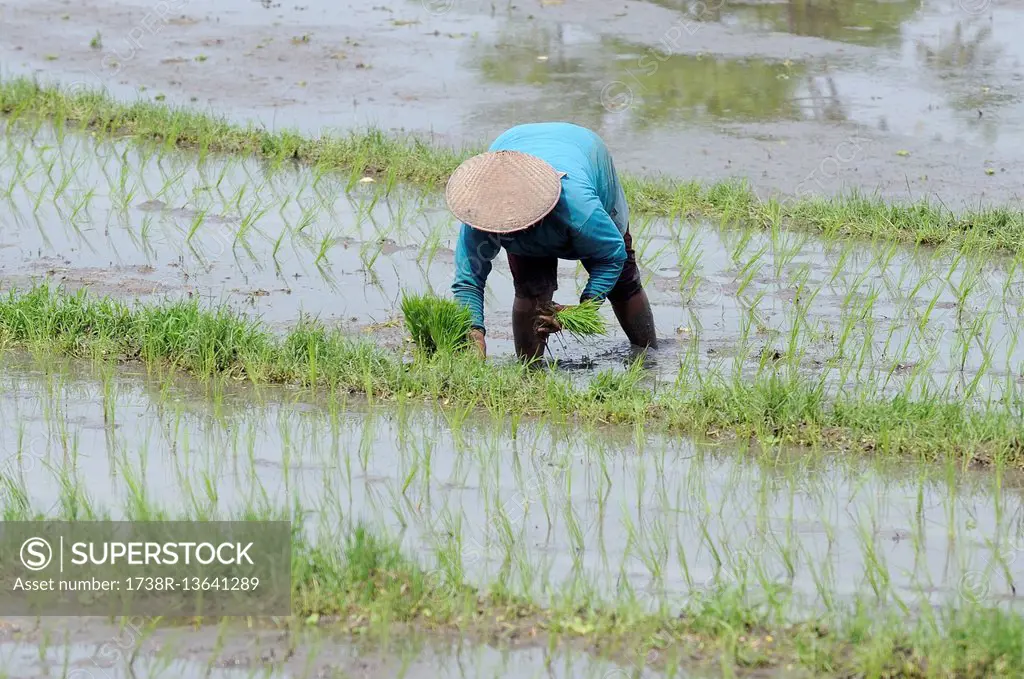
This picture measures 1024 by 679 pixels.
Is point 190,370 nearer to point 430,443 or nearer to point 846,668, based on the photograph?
point 430,443

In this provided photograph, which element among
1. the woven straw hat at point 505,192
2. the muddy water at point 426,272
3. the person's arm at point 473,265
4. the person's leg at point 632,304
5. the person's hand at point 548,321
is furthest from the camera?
the muddy water at point 426,272

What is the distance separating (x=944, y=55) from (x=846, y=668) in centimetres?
731

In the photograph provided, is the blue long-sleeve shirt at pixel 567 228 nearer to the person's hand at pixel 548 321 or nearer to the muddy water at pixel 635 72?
the person's hand at pixel 548 321

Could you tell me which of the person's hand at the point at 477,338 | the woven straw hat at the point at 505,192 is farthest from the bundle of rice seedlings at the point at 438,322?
the woven straw hat at the point at 505,192

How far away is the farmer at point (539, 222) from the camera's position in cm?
426

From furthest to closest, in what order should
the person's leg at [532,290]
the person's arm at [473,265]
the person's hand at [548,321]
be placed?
the person's leg at [532,290]
the person's hand at [548,321]
the person's arm at [473,265]

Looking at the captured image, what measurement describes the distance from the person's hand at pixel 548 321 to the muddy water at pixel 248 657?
5.42 ft

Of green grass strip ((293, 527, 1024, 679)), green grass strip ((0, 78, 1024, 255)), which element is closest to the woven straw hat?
green grass strip ((293, 527, 1024, 679))

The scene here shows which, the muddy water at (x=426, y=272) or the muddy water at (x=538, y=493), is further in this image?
the muddy water at (x=426, y=272)

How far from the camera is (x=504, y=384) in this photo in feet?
15.3

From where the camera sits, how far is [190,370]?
197 inches

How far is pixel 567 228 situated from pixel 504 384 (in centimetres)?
61

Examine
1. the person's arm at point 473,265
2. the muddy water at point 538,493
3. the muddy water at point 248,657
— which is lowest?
the muddy water at point 248,657

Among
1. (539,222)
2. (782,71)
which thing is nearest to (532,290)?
(539,222)
